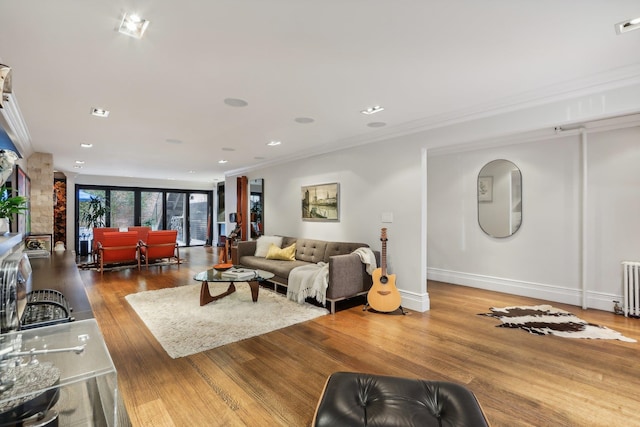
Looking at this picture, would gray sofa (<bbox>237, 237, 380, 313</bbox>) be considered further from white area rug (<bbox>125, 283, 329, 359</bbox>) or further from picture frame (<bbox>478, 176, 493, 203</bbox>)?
picture frame (<bbox>478, 176, 493, 203</bbox>)

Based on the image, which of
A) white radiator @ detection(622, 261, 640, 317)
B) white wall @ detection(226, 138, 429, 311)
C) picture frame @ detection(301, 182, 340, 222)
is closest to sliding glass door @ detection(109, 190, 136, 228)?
white wall @ detection(226, 138, 429, 311)

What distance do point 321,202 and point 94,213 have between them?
852cm

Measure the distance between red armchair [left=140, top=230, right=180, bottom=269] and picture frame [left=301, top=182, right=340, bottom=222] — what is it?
3.51 metres

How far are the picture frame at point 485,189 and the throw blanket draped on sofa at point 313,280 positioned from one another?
228cm

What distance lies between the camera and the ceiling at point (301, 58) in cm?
184

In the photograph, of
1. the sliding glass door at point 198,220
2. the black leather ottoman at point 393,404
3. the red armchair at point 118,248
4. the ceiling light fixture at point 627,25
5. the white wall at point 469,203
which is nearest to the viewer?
the black leather ottoman at point 393,404

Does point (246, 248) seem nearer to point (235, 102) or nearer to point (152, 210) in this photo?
point (235, 102)

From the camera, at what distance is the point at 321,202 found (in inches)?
224

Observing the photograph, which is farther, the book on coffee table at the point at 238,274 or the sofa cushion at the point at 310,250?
the sofa cushion at the point at 310,250

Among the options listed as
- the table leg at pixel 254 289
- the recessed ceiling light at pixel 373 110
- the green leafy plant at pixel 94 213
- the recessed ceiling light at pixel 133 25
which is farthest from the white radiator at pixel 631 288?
the green leafy plant at pixel 94 213

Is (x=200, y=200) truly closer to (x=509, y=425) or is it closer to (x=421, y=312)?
(x=421, y=312)

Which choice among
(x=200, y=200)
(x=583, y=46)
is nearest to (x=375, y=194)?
(x=583, y=46)

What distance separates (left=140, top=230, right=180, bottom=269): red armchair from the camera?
23.3 ft

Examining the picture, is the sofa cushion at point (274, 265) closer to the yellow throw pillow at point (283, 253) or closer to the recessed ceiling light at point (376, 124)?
the yellow throw pillow at point (283, 253)
